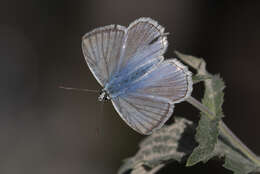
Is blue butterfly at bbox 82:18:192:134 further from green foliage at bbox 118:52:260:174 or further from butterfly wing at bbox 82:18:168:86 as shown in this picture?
green foliage at bbox 118:52:260:174

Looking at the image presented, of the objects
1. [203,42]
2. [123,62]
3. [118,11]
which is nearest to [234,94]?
[203,42]

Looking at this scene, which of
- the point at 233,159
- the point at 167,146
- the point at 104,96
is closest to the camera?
the point at 233,159

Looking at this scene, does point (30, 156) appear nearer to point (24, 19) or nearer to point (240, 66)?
point (24, 19)

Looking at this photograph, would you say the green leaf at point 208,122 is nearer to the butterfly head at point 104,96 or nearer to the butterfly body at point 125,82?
the butterfly body at point 125,82

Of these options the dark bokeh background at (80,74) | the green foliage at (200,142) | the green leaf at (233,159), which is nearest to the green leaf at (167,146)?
the green foliage at (200,142)

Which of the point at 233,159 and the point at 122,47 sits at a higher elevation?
the point at 122,47

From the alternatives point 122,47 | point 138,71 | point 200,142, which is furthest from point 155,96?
point 122,47

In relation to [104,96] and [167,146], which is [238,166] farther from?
[104,96]
